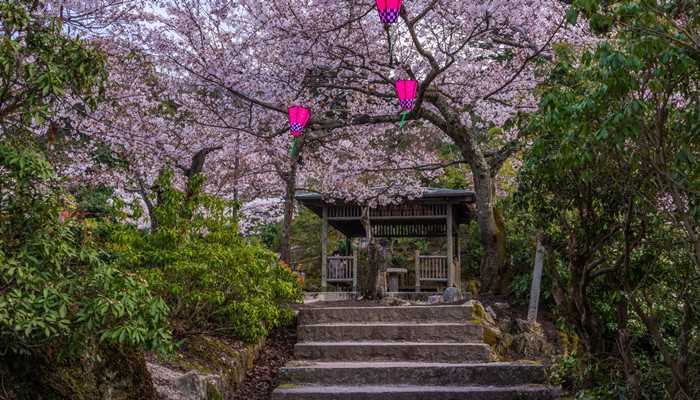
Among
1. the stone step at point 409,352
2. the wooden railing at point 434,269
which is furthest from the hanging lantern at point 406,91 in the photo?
the wooden railing at point 434,269

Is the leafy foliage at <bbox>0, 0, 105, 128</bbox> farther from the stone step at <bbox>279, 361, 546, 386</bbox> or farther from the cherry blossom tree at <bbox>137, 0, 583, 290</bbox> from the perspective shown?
the cherry blossom tree at <bbox>137, 0, 583, 290</bbox>

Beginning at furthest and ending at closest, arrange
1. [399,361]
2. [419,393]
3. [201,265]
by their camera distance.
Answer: [399,361], [419,393], [201,265]

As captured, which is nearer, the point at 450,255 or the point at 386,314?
the point at 386,314

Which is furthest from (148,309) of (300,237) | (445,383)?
(300,237)

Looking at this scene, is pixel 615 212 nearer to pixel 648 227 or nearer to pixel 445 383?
pixel 648 227

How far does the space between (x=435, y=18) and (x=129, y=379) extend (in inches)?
255

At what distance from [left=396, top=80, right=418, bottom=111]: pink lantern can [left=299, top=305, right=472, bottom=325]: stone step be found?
2547 millimetres

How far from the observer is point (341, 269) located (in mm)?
14742

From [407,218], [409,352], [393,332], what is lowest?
[409,352]

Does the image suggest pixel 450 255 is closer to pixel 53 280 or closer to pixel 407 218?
pixel 407 218

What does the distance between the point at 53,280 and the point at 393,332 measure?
5.02 m

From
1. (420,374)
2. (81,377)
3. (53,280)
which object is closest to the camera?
(53,280)

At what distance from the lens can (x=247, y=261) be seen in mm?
5883

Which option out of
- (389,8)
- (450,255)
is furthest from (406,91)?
(450,255)
